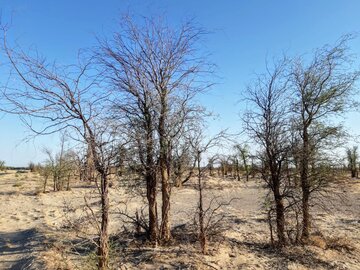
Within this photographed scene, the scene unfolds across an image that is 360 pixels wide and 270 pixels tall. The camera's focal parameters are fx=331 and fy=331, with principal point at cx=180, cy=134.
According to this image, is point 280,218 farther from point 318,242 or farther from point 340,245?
point 340,245

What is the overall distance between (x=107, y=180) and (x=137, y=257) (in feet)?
10.9

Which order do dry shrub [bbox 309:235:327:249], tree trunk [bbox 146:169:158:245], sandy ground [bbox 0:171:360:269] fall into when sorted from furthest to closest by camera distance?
1. dry shrub [bbox 309:235:327:249]
2. tree trunk [bbox 146:169:158:245]
3. sandy ground [bbox 0:171:360:269]

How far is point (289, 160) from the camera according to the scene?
850 centimetres

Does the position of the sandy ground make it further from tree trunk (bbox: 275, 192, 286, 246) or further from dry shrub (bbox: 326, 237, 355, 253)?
tree trunk (bbox: 275, 192, 286, 246)

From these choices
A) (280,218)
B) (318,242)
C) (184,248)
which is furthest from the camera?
(318,242)

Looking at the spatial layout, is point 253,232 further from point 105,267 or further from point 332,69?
point 105,267

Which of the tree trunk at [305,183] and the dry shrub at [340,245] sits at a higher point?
the tree trunk at [305,183]

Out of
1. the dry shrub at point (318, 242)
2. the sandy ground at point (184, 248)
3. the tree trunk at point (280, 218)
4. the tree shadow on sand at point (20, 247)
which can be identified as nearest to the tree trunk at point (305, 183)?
the dry shrub at point (318, 242)

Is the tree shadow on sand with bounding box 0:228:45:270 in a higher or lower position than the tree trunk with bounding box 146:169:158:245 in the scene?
lower

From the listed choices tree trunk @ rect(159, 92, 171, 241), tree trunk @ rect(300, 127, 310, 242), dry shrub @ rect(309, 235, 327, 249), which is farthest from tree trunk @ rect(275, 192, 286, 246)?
tree trunk @ rect(159, 92, 171, 241)

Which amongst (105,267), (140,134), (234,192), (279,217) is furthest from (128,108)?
(234,192)

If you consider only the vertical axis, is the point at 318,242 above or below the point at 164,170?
below

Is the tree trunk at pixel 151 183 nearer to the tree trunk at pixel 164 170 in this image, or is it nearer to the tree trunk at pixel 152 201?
the tree trunk at pixel 152 201

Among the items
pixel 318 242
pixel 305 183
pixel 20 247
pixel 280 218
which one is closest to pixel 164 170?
pixel 280 218
